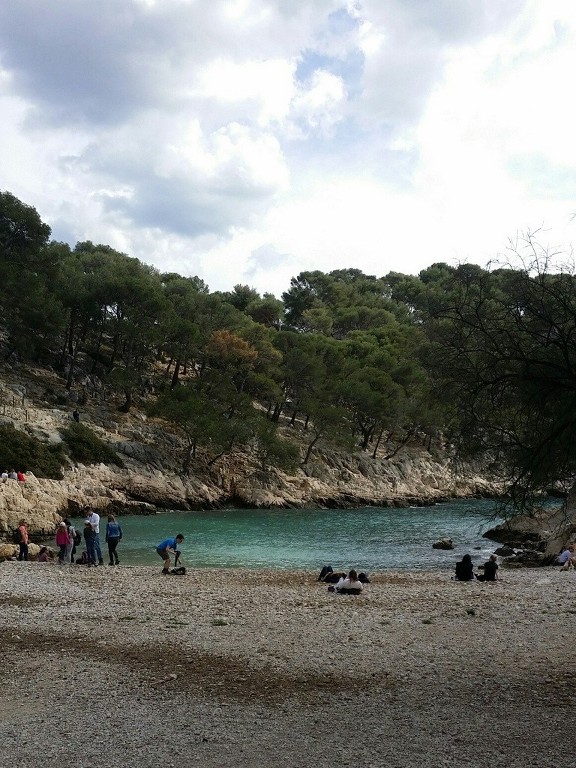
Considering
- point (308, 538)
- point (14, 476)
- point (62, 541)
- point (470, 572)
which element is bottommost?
point (308, 538)

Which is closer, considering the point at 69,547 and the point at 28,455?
the point at 69,547

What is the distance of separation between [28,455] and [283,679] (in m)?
42.4

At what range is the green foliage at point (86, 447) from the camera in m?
53.3

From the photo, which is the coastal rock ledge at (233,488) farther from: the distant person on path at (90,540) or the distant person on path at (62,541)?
the distant person on path at (90,540)

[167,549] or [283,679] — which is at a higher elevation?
[283,679]

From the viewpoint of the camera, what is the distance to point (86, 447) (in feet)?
178

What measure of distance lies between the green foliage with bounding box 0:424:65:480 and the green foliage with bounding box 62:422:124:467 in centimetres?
214

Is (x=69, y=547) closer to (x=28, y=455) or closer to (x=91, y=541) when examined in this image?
(x=91, y=541)

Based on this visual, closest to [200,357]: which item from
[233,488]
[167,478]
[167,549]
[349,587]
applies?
[233,488]

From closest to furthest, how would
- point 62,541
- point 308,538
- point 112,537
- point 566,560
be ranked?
point 112,537 → point 62,541 → point 566,560 → point 308,538

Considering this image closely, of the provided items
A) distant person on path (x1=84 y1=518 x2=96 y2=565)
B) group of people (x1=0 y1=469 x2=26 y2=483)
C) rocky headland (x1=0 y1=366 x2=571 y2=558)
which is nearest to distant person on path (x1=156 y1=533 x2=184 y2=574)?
distant person on path (x1=84 y1=518 x2=96 y2=565)

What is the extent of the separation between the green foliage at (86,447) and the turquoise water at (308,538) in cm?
744

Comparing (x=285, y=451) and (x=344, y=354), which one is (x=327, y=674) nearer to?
(x=285, y=451)

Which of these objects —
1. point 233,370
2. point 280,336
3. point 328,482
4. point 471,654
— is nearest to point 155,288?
point 233,370
